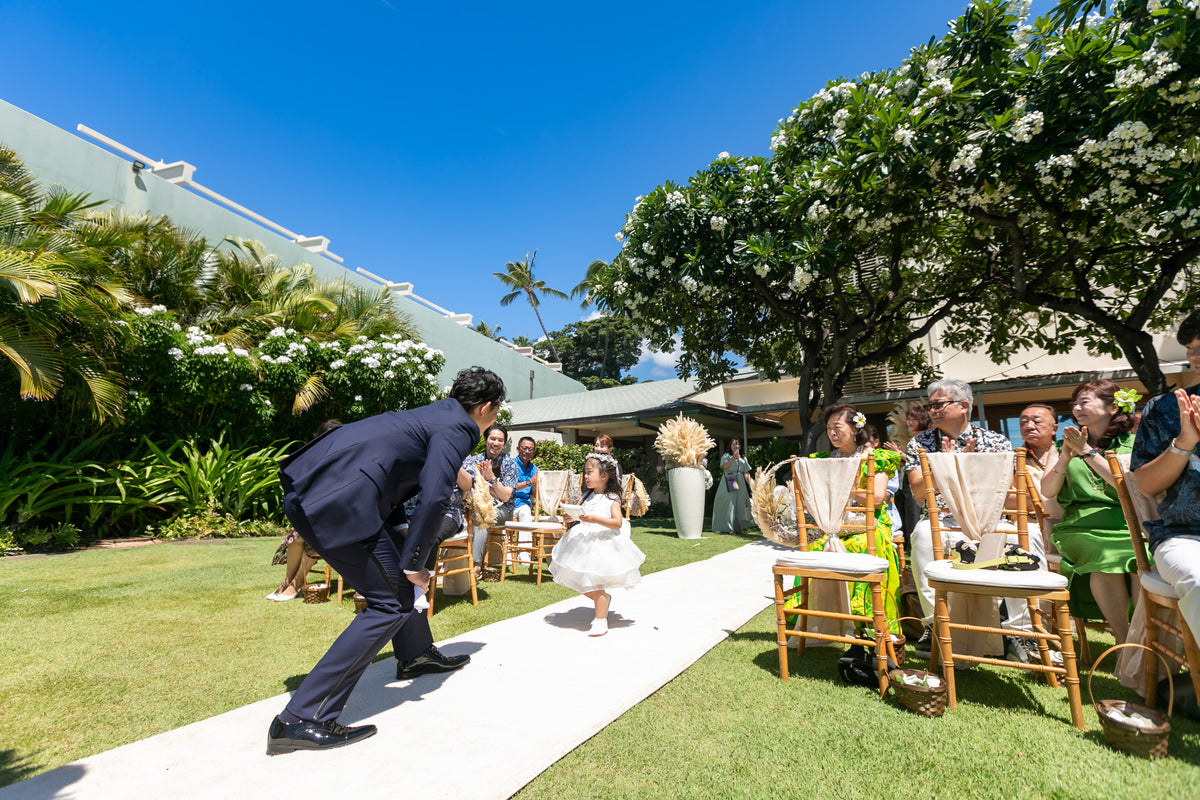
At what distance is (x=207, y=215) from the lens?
14953 millimetres

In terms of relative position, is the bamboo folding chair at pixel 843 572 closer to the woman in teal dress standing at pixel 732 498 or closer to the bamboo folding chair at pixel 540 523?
the bamboo folding chair at pixel 540 523

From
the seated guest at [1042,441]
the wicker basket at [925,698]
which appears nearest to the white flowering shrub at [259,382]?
the wicker basket at [925,698]

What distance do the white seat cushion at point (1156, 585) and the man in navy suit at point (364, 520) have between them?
11.0ft

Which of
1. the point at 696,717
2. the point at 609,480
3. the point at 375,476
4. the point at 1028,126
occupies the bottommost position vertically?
the point at 696,717

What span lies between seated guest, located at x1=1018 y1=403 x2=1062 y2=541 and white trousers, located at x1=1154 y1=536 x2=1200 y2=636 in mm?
1391

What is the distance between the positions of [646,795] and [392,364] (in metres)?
12.3

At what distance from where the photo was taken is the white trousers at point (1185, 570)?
7.71 feet

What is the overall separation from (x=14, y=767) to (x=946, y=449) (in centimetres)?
524

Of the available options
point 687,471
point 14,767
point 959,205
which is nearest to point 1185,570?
point 14,767

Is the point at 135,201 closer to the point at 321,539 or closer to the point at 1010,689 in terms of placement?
the point at 321,539

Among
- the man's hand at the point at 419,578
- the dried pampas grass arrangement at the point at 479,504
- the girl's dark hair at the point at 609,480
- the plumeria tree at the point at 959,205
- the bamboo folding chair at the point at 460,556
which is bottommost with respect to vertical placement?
the bamboo folding chair at the point at 460,556

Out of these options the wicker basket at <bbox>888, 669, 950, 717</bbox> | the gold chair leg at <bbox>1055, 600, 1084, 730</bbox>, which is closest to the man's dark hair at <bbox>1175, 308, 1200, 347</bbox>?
the gold chair leg at <bbox>1055, 600, 1084, 730</bbox>

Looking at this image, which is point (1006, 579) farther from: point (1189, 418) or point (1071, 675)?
point (1189, 418)

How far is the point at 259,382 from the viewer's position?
11.4 metres
